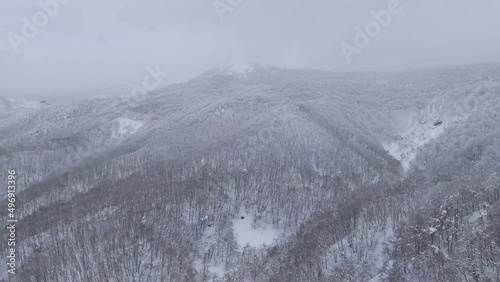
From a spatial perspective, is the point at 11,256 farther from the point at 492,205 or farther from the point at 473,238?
the point at 492,205

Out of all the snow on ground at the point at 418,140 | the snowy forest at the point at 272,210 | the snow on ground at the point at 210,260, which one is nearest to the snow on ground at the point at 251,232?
the snowy forest at the point at 272,210

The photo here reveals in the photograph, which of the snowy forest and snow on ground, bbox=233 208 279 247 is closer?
the snowy forest

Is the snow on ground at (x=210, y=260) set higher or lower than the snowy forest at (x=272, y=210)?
lower

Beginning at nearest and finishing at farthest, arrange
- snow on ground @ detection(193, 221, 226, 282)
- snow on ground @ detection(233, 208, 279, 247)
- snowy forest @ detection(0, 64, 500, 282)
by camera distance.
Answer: snowy forest @ detection(0, 64, 500, 282) < snow on ground @ detection(193, 221, 226, 282) < snow on ground @ detection(233, 208, 279, 247)

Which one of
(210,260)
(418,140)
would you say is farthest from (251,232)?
(418,140)

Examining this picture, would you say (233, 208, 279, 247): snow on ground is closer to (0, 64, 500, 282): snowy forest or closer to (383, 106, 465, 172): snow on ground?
(0, 64, 500, 282): snowy forest

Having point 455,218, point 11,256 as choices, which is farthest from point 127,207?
point 455,218

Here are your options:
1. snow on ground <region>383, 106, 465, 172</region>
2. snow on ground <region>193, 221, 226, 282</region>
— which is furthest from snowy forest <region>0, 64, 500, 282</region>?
snow on ground <region>383, 106, 465, 172</region>

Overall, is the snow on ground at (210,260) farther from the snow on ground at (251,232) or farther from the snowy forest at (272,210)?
the snow on ground at (251,232)

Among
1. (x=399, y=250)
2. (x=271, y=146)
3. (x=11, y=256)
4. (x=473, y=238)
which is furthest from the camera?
(x=271, y=146)
